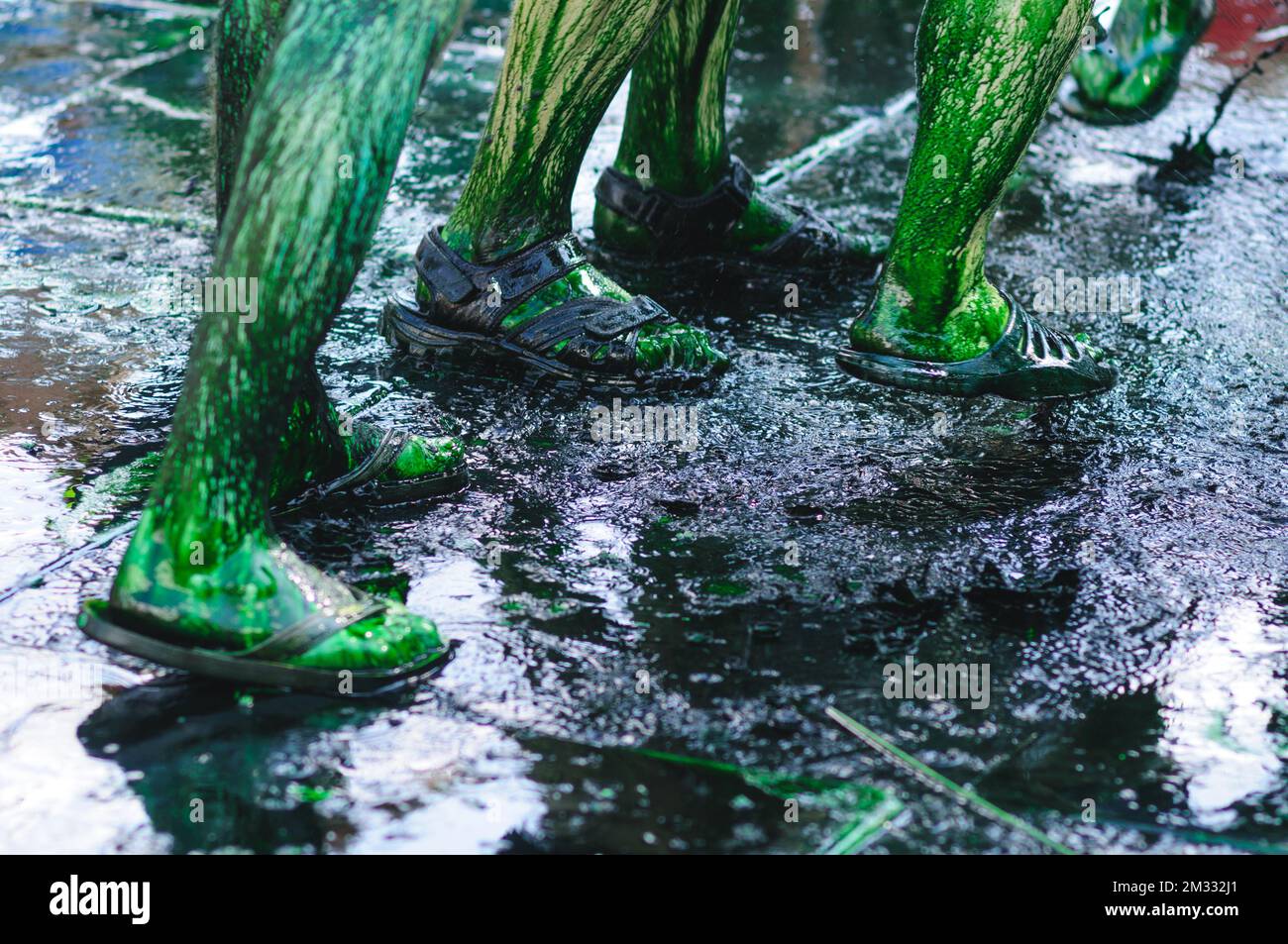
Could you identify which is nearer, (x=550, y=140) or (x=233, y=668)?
(x=233, y=668)

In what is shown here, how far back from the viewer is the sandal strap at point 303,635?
4.78 ft

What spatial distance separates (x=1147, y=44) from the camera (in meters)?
3.51

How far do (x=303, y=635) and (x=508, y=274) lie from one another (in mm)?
1030

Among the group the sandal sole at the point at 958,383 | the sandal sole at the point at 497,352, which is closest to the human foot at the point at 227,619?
the sandal sole at the point at 497,352

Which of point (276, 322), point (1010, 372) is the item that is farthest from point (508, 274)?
point (276, 322)

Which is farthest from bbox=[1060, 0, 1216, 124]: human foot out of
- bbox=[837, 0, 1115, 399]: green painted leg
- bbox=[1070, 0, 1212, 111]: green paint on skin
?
bbox=[837, 0, 1115, 399]: green painted leg

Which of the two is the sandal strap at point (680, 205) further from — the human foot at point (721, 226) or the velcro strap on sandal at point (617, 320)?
the velcro strap on sandal at point (617, 320)

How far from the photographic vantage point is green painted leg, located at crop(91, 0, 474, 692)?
1379 millimetres

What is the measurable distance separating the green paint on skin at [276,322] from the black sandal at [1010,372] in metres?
1.11

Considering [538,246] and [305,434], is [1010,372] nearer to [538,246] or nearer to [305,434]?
[538,246]

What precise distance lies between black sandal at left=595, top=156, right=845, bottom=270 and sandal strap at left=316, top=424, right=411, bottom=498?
1074 mm
